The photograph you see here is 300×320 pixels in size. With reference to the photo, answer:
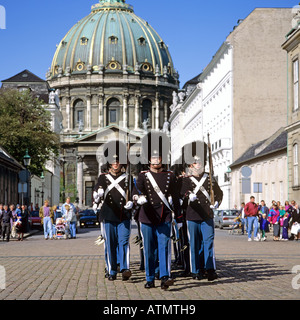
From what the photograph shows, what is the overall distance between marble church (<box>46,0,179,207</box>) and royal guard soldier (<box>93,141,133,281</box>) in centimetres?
13406

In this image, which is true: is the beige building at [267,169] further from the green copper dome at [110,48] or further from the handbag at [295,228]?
the green copper dome at [110,48]

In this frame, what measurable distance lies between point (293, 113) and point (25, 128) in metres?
17.2

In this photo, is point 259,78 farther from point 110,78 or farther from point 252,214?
point 110,78

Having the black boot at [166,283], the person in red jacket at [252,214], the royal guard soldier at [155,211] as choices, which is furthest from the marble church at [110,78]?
the black boot at [166,283]

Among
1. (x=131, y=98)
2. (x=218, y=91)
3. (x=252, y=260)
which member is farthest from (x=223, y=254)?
(x=131, y=98)

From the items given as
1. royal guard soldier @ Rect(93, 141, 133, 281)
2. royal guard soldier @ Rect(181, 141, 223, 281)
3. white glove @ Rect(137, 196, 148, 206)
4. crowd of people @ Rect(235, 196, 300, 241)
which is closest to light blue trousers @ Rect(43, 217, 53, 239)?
crowd of people @ Rect(235, 196, 300, 241)

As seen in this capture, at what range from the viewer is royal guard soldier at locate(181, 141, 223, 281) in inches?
489

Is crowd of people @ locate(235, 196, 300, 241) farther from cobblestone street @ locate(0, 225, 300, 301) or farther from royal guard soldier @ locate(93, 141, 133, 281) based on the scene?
royal guard soldier @ locate(93, 141, 133, 281)

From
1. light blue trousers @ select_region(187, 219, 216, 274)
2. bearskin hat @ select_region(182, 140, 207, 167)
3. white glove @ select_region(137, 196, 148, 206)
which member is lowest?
light blue trousers @ select_region(187, 219, 216, 274)

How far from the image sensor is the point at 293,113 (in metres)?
Answer: 36.1

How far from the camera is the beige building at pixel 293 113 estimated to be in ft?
116

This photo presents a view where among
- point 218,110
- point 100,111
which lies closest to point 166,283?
point 218,110
